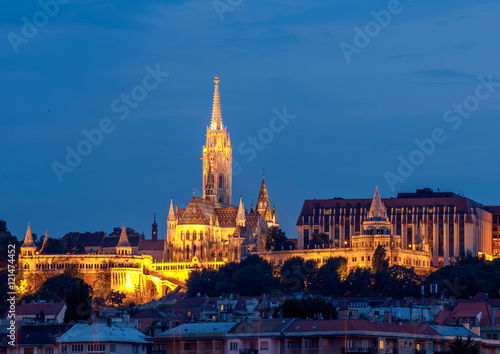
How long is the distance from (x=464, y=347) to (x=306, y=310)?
2157 centimetres

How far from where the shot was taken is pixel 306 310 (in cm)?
12025

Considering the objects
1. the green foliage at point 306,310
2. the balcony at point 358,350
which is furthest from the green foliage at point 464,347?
the green foliage at point 306,310

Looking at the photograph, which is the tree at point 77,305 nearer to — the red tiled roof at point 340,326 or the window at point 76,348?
the window at point 76,348

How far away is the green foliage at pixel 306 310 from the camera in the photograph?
120 m

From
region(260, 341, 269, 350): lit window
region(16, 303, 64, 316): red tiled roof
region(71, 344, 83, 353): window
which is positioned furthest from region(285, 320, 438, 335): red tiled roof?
region(16, 303, 64, 316): red tiled roof

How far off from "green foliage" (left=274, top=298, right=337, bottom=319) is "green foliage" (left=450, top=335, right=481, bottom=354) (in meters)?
17.5

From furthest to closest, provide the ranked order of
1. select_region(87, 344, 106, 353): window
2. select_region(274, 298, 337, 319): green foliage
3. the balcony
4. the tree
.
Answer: the tree → select_region(274, 298, 337, 319): green foliage → the balcony → select_region(87, 344, 106, 353): window

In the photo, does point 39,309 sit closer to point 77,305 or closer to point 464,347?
point 77,305

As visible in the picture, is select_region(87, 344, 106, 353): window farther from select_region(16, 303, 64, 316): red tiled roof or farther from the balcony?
select_region(16, 303, 64, 316): red tiled roof

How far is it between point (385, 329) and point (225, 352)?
Result: 10.4 metres

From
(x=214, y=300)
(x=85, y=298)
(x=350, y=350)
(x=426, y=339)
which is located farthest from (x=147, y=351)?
(x=214, y=300)

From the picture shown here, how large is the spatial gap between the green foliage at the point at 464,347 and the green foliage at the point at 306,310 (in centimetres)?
1748

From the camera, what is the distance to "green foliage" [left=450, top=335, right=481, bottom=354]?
100162 mm

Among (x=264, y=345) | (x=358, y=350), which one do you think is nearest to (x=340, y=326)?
(x=358, y=350)
